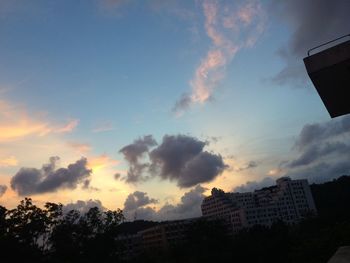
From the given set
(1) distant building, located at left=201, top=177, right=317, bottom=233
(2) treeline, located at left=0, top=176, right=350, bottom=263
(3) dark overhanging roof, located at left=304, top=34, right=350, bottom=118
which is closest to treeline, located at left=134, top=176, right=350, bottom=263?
(2) treeline, located at left=0, top=176, right=350, bottom=263

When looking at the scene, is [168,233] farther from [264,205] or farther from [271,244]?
[271,244]

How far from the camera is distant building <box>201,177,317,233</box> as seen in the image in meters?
149

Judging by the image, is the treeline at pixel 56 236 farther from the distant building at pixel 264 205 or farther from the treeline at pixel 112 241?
the distant building at pixel 264 205

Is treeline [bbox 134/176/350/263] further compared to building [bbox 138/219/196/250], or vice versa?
building [bbox 138/219/196/250]

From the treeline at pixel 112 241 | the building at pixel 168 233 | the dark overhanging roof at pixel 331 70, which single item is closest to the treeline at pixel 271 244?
the treeline at pixel 112 241

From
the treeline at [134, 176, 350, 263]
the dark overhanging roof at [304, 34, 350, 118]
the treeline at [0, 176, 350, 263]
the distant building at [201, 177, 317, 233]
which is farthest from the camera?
the distant building at [201, 177, 317, 233]

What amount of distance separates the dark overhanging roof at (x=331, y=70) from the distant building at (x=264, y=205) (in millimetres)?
143739

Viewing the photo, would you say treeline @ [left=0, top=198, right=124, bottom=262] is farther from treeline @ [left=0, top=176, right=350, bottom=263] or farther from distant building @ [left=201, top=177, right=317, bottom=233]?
distant building @ [left=201, top=177, right=317, bottom=233]

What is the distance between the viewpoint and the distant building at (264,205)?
488 feet

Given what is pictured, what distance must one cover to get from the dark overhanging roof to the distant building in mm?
143739

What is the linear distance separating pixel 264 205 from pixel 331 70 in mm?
163147

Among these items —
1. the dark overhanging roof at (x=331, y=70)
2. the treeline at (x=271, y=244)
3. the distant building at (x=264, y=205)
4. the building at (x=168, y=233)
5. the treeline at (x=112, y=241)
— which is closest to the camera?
the dark overhanging roof at (x=331, y=70)

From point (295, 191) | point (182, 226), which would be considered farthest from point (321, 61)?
point (295, 191)

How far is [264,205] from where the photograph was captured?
161 meters
